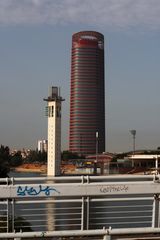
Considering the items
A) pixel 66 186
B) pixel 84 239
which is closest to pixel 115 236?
pixel 84 239

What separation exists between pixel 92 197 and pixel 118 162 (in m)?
180

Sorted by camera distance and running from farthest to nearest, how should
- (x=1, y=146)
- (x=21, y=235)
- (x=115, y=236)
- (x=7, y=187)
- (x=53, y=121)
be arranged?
1. (x=1, y=146)
2. (x=53, y=121)
3. (x=7, y=187)
4. (x=115, y=236)
5. (x=21, y=235)

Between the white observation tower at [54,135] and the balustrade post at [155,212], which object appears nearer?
the balustrade post at [155,212]

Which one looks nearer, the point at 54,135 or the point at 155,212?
the point at 155,212

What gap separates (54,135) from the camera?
16062cm

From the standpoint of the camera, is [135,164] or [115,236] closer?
[115,236]

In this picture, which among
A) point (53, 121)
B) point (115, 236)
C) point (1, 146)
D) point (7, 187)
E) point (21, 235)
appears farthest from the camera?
point (1, 146)

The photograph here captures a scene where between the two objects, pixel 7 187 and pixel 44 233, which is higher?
pixel 7 187

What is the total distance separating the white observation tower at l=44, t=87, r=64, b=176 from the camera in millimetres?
159625

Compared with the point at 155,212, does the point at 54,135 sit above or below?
above

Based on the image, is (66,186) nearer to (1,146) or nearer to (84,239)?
(84,239)

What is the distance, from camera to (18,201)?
31.6 feet

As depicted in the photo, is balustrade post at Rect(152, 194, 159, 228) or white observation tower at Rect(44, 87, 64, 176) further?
white observation tower at Rect(44, 87, 64, 176)

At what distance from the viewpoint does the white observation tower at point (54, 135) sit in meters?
160
